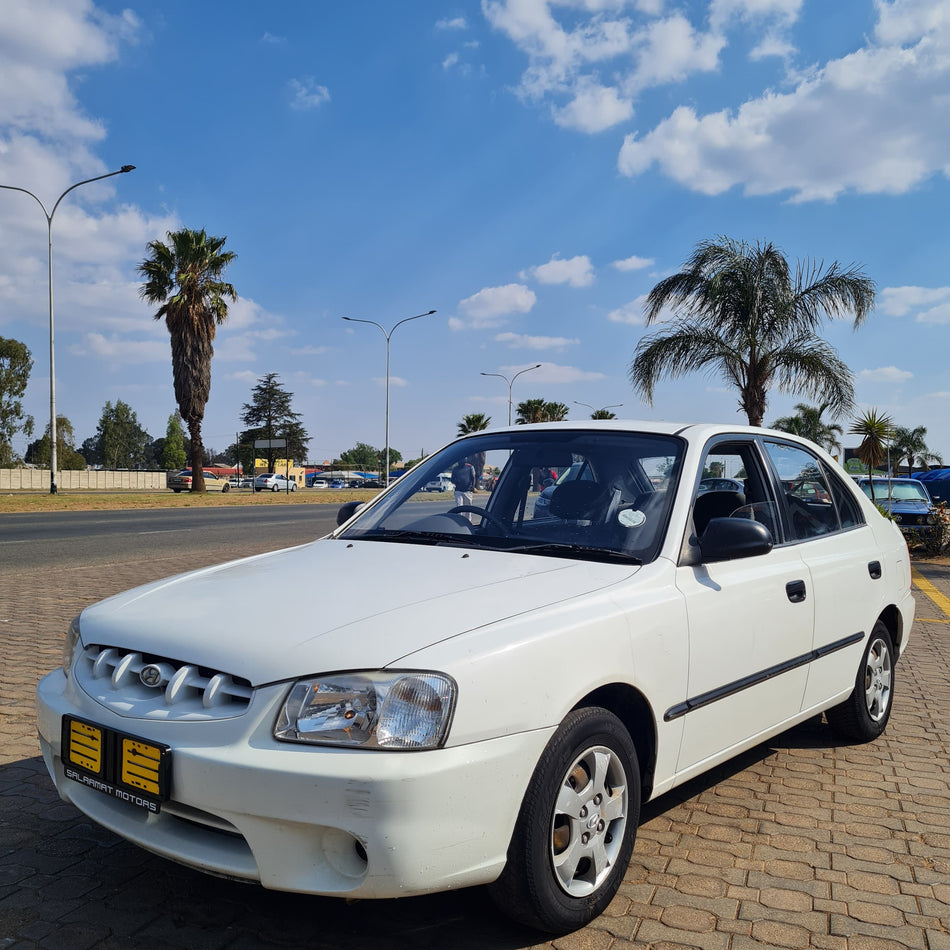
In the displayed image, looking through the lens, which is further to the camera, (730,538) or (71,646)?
(730,538)

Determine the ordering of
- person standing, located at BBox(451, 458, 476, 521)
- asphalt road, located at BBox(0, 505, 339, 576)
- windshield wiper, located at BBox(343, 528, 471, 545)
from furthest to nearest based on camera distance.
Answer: asphalt road, located at BBox(0, 505, 339, 576) < person standing, located at BBox(451, 458, 476, 521) < windshield wiper, located at BBox(343, 528, 471, 545)

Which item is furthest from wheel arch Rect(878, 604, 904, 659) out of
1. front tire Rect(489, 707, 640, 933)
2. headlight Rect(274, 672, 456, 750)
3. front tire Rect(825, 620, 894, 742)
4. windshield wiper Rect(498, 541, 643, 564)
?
headlight Rect(274, 672, 456, 750)

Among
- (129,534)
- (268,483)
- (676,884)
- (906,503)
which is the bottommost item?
(676,884)

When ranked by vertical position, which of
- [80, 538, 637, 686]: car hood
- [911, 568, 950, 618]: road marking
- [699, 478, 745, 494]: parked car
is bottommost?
[911, 568, 950, 618]: road marking

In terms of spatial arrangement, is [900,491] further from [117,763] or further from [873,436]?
[117,763]

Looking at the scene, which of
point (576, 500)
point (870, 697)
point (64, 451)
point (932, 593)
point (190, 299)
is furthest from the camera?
point (64, 451)

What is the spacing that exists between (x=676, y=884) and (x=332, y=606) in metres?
1.53

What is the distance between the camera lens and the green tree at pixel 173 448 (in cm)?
12662

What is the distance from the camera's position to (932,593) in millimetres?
11453

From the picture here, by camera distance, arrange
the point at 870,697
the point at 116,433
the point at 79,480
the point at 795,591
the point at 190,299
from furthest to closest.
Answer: the point at 116,433
the point at 79,480
the point at 190,299
the point at 870,697
the point at 795,591

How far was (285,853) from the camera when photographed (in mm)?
2232

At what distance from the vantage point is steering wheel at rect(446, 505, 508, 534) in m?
3.57

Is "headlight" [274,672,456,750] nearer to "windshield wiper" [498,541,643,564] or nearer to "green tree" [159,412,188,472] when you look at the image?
"windshield wiper" [498,541,643,564]

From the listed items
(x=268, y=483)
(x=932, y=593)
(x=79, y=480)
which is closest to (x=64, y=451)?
(x=79, y=480)
